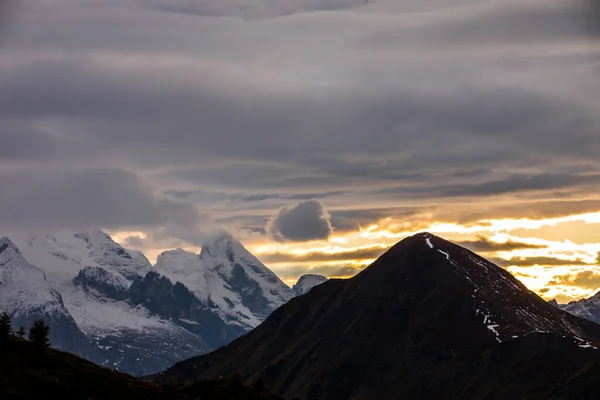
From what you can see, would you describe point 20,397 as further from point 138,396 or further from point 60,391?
point 138,396

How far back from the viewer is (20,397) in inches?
7387

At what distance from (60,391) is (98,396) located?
705cm

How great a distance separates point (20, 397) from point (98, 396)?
1570 centimetres

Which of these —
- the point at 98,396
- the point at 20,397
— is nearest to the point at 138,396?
the point at 98,396

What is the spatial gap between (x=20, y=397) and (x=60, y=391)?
9206 millimetres

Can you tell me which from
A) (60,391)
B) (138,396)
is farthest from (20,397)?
(138,396)

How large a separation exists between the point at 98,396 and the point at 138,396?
7123 mm

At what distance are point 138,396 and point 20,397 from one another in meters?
21.8

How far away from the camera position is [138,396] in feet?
654

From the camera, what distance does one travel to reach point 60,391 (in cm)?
19525

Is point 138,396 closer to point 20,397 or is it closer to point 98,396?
point 98,396
